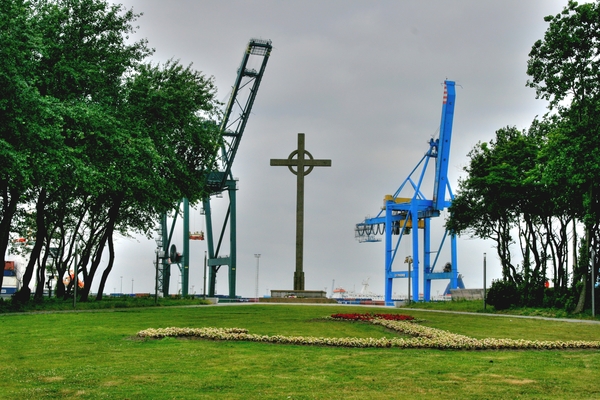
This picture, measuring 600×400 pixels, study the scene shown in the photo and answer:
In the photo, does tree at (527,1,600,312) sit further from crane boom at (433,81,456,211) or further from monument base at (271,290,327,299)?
crane boom at (433,81,456,211)

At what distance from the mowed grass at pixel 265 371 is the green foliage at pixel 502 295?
23.5 meters

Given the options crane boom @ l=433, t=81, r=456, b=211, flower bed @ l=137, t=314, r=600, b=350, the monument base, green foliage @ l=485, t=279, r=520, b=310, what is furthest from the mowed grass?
crane boom @ l=433, t=81, r=456, b=211

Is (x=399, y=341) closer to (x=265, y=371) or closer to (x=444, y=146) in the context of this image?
(x=265, y=371)

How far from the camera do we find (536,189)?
4288 centimetres

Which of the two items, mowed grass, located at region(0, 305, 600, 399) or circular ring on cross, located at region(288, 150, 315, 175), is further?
circular ring on cross, located at region(288, 150, 315, 175)

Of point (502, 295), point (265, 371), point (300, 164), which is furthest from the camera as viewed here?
point (300, 164)

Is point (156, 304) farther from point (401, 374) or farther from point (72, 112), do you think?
point (401, 374)

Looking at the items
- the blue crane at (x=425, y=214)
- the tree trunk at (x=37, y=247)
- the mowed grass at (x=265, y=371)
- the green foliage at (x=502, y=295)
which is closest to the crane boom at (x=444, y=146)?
the blue crane at (x=425, y=214)

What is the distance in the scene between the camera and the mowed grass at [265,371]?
1034 cm

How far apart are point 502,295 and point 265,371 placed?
2923cm

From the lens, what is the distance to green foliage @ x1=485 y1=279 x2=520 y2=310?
39219mm

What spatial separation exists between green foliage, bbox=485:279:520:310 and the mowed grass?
23.5m

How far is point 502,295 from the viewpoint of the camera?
39156 mm

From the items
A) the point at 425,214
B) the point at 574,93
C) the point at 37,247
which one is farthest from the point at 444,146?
the point at 37,247
